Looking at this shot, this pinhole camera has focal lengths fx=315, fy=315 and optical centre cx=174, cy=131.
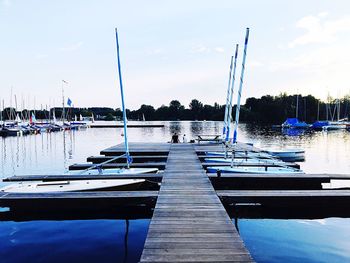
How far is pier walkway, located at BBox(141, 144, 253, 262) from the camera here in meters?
6.18

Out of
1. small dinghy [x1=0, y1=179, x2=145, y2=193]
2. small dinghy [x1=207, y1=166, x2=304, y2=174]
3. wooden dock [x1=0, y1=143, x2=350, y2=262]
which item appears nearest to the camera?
wooden dock [x1=0, y1=143, x2=350, y2=262]

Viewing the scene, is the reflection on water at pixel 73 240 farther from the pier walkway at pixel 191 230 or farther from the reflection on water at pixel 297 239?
the reflection on water at pixel 297 239

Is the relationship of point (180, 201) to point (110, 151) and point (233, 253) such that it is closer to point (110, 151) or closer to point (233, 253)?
point (233, 253)

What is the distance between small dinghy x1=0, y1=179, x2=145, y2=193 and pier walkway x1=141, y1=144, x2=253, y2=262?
205 cm

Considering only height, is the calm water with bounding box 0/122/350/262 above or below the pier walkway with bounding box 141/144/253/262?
below

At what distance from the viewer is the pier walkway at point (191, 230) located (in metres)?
6.18

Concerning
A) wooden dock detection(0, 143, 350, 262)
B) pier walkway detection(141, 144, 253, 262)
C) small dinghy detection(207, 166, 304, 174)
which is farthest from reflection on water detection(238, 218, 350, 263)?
small dinghy detection(207, 166, 304, 174)

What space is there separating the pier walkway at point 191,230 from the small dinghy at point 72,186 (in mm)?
2050

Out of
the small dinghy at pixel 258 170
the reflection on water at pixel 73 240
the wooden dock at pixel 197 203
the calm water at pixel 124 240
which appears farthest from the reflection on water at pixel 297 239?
the reflection on water at pixel 73 240

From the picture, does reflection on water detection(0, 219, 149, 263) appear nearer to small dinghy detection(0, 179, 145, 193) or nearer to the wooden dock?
the wooden dock

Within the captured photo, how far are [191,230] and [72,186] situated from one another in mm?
6735

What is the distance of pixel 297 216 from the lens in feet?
42.1

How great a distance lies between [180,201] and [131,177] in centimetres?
492

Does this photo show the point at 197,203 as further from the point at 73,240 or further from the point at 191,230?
the point at 73,240
